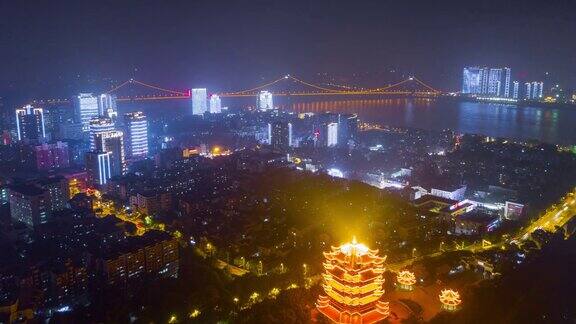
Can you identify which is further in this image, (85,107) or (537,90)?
(537,90)

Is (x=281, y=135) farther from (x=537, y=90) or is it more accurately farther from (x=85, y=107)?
(x=537, y=90)

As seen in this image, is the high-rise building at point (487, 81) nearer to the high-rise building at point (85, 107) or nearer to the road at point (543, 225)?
the road at point (543, 225)

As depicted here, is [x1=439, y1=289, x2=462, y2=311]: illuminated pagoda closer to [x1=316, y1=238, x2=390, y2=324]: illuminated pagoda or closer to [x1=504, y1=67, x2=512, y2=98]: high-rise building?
[x1=316, y1=238, x2=390, y2=324]: illuminated pagoda

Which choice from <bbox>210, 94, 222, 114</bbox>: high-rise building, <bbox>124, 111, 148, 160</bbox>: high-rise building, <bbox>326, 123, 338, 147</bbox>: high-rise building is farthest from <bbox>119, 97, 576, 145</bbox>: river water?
<bbox>124, 111, 148, 160</bbox>: high-rise building

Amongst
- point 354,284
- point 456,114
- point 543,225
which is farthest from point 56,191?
point 456,114

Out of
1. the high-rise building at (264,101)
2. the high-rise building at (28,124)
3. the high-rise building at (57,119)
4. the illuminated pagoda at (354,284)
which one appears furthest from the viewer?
the high-rise building at (264,101)

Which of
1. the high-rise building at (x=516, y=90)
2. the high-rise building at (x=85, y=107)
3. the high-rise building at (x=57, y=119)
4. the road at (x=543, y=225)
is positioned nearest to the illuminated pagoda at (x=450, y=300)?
the road at (x=543, y=225)

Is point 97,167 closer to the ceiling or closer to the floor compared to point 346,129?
closer to the floor
